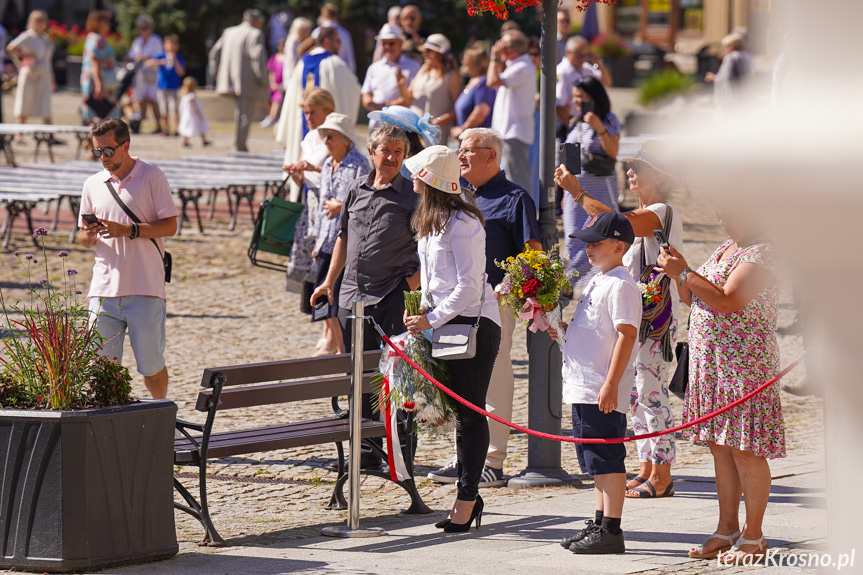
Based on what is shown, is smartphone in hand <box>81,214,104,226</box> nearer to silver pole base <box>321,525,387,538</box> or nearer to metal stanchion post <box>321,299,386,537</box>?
metal stanchion post <box>321,299,386,537</box>

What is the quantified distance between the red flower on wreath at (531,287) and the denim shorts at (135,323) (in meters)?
2.43

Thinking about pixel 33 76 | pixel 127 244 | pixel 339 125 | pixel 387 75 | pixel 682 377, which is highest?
pixel 33 76

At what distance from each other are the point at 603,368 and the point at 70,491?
224 cm

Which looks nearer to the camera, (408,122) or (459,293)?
(459,293)

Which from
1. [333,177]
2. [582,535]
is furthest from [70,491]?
[333,177]

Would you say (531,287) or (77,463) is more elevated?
(531,287)

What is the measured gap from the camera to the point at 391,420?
608 centimetres

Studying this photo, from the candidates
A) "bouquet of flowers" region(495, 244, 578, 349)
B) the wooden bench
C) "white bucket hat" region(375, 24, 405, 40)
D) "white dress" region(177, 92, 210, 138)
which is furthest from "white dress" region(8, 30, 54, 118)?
"bouquet of flowers" region(495, 244, 578, 349)

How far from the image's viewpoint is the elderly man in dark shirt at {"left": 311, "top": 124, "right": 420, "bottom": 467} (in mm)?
6883

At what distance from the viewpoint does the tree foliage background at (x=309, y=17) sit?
101ft

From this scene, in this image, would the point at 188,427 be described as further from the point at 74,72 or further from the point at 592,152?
the point at 74,72

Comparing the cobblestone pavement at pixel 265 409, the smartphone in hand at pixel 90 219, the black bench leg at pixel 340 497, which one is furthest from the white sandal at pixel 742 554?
the smartphone in hand at pixel 90 219

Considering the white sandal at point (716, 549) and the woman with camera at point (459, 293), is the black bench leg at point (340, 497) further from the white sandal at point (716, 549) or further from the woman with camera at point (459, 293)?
the white sandal at point (716, 549)

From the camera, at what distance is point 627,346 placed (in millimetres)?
5266
